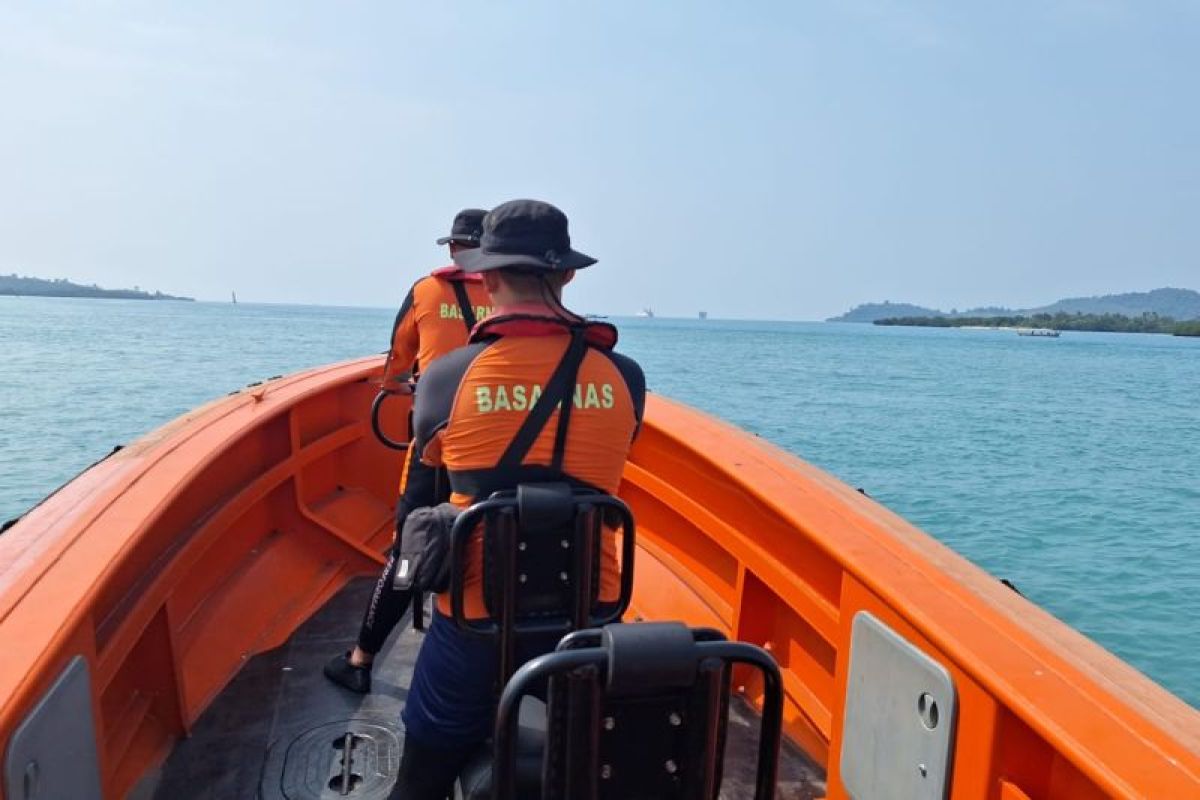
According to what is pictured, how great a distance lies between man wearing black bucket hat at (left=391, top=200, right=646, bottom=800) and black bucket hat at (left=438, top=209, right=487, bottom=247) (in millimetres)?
1417

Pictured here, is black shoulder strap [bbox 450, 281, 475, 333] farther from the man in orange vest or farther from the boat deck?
the boat deck

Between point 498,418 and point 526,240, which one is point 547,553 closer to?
point 498,418

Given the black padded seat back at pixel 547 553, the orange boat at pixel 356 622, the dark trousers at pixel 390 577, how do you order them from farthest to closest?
1. the dark trousers at pixel 390 577
2. the black padded seat back at pixel 547 553
3. the orange boat at pixel 356 622

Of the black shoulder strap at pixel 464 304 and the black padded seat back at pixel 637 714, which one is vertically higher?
the black shoulder strap at pixel 464 304

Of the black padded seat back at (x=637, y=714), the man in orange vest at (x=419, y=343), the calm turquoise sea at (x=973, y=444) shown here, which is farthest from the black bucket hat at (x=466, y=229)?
the calm turquoise sea at (x=973, y=444)

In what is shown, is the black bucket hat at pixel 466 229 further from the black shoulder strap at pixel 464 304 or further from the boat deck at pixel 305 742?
the boat deck at pixel 305 742

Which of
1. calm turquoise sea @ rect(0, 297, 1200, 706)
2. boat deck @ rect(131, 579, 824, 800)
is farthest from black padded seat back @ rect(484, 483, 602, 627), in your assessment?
calm turquoise sea @ rect(0, 297, 1200, 706)

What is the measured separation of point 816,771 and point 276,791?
1.67 metres

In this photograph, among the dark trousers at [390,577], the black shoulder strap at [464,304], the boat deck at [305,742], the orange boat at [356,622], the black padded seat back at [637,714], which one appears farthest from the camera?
the black shoulder strap at [464,304]

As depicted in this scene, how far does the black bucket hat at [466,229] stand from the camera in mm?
3504

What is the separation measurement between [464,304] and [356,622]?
161 cm

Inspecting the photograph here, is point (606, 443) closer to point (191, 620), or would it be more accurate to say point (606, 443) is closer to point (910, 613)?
point (910, 613)

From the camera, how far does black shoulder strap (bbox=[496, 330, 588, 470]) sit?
6.60 feet

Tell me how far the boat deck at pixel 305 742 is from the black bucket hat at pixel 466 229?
1707 mm
